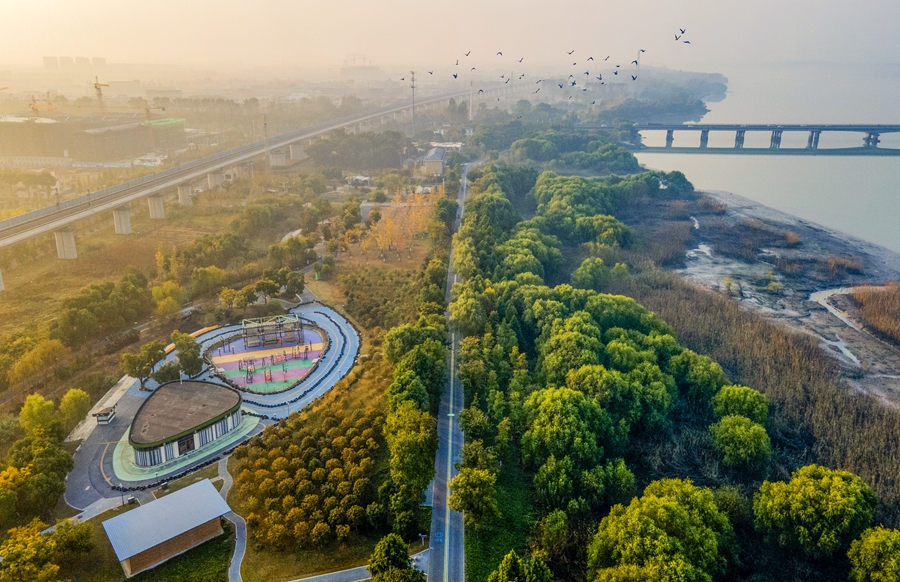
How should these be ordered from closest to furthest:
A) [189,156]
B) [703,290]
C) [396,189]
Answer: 1. [703,290]
2. [396,189]
3. [189,156]

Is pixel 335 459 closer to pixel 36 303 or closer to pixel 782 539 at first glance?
pixel 782 539

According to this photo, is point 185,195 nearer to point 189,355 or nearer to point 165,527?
point 189,355

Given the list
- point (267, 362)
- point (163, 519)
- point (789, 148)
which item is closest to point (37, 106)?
point (267, 362)

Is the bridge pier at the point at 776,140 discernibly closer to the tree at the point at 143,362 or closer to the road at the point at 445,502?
the road at the point at 445,502

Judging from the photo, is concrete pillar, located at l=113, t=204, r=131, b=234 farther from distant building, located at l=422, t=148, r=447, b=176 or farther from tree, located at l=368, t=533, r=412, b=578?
tree, located at l=368, t=533, r=412, b=578

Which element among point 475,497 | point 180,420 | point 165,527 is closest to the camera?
point 165,527

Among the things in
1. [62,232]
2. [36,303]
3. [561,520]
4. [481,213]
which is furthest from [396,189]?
[561,520]
